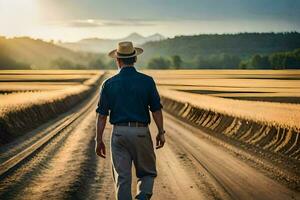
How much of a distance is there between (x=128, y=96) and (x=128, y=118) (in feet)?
0.92

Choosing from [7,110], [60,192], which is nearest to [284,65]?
[7,110]

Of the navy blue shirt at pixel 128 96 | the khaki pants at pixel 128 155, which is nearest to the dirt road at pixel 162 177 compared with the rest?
the khaki pants at pixel 128 155

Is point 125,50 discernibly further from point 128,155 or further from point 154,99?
point 128,155

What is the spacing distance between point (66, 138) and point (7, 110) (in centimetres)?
497

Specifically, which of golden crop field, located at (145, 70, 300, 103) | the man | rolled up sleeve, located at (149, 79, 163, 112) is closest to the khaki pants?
the man

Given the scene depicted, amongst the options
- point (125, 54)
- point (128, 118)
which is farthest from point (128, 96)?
point (125, 54)

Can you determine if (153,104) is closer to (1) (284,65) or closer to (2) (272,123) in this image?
(2) (272,123)

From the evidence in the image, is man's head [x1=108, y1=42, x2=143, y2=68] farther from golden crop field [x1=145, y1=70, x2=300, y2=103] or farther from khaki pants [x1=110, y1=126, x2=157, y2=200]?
golden crop field [x1=145, y1=70, x2=300, y2=103]

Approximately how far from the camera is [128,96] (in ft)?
22.7

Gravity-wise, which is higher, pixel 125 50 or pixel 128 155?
pixel 125 50

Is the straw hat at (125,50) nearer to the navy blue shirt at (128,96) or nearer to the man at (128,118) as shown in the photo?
the man at (128,118)

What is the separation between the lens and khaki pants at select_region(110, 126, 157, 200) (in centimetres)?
683

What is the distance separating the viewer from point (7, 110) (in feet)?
74.6

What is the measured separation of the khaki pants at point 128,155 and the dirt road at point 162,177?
2546mm
